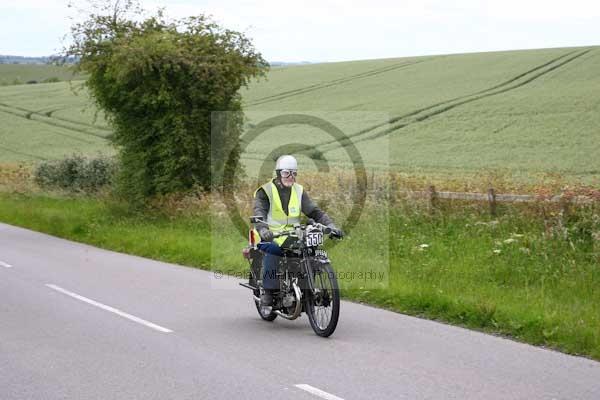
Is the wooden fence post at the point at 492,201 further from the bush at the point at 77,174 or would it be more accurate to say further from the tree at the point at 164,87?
the bush at the point at 77,174

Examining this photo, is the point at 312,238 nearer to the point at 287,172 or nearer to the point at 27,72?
the point at 287,172

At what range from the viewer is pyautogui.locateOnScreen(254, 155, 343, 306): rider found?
388 inches

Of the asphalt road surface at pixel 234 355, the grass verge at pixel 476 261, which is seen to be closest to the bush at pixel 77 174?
the grass verge at pixel 476 261

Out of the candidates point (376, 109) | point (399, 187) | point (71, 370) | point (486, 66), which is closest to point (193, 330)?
point (71, 370)

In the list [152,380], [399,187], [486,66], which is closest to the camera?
[152,380]

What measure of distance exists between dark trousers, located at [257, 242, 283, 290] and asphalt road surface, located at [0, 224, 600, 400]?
1.68ft

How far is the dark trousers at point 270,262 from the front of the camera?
9.92 metres

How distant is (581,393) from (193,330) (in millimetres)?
4526

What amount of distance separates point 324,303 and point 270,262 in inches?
40.3

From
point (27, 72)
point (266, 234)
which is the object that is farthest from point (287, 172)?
point (27, 72)

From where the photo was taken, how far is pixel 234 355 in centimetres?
844

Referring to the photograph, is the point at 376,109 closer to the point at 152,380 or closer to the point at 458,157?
the point at 458,157

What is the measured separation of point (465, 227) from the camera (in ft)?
50.6

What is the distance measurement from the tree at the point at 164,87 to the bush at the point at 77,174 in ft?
19.0
